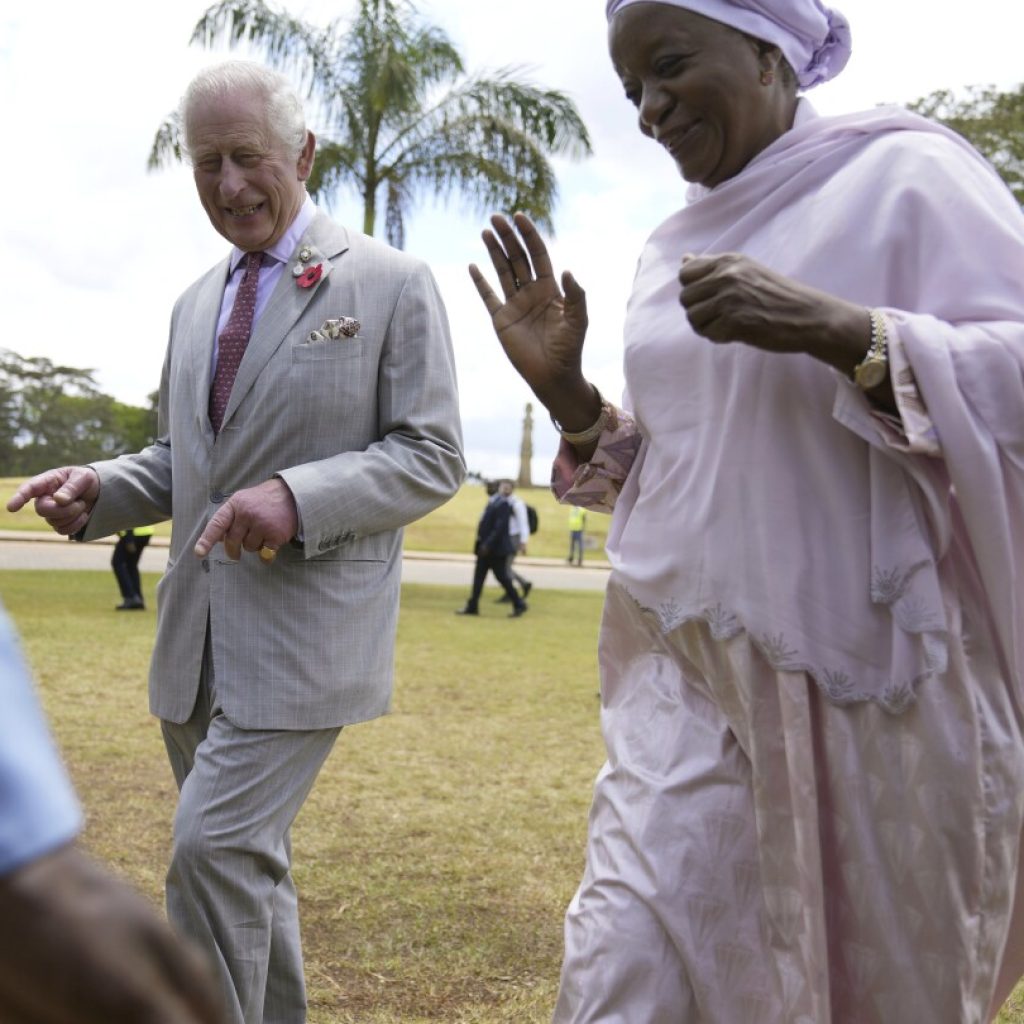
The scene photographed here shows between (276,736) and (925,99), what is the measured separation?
72.4 ft

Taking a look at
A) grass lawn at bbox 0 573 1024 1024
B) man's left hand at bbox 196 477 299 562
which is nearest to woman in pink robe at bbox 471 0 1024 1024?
man's left hand at bbox 196 477 299 562

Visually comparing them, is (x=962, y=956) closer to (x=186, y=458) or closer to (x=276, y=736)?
(x=276, y=736)

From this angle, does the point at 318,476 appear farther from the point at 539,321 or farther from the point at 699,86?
the point at 699,86

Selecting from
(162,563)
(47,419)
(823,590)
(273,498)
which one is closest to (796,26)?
(823,590)

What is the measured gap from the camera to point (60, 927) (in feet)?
2.41

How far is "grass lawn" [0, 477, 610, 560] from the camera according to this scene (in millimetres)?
38250

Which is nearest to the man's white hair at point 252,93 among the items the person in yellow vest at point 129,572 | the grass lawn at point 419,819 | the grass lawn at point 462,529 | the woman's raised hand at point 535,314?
the woman's raised hand at point 535,314

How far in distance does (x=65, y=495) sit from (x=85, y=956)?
2628 millimetres

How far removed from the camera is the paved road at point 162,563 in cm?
2314

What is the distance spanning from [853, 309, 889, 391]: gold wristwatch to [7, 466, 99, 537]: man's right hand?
1.86 m

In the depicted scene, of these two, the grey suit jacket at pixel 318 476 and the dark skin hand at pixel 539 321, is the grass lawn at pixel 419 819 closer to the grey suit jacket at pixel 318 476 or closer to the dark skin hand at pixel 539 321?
the grey suit jacket at pixel 318 476

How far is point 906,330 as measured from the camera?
2141 millimetres

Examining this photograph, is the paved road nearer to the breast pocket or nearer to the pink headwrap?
the breast pocket

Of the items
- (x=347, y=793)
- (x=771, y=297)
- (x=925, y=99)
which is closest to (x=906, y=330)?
(x=771, y=297)
